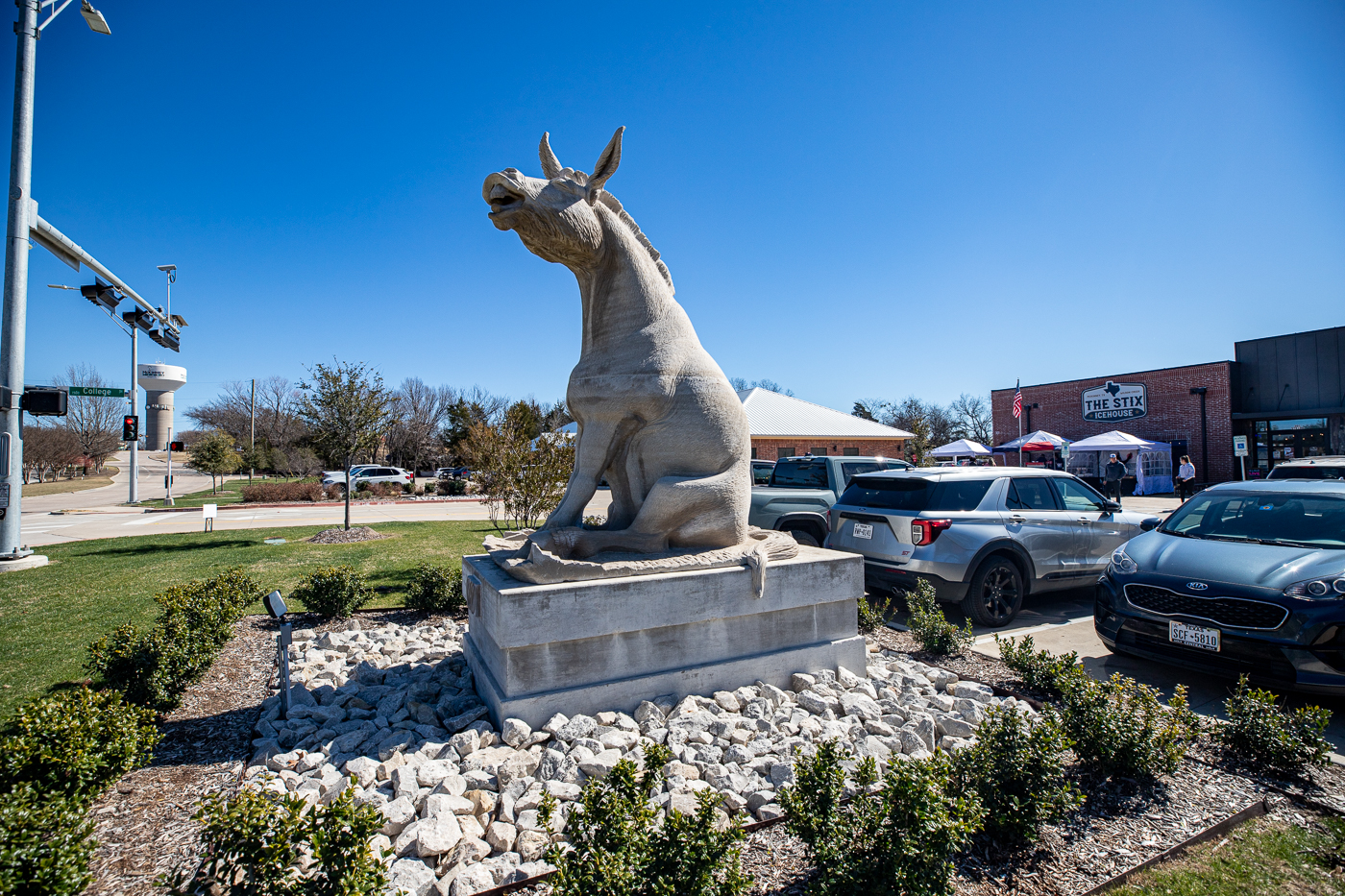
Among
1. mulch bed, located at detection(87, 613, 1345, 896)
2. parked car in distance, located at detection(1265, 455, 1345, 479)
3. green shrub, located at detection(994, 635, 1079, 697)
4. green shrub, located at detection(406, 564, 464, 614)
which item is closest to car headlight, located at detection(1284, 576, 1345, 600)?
mulch bed, located at detection(87, 613, 1345, 896)

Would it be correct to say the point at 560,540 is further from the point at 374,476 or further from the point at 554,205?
the point at 374,476

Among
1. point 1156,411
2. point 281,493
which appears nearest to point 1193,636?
point 1156,411

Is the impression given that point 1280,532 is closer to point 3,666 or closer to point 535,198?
point 535,198

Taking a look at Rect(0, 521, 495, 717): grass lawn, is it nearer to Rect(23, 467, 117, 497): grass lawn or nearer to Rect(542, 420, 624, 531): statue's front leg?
Rect(542, 420, 624, 531): statue's front leg

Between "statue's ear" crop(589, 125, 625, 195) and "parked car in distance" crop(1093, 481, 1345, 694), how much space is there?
4.97m

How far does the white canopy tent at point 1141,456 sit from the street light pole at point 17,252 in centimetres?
2819

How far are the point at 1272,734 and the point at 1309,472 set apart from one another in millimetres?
8468

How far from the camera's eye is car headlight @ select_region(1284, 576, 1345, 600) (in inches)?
151

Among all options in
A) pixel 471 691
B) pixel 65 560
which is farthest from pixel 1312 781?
pixel 65 560

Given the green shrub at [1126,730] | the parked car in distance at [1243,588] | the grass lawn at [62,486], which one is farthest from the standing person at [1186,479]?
the grass lawn at [62,486]

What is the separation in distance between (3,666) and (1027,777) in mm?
7062

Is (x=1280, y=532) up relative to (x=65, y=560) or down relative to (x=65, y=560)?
up

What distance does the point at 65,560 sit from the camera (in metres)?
10.2

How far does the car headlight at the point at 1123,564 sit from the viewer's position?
486 centimetres
